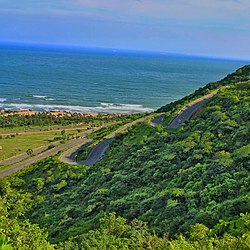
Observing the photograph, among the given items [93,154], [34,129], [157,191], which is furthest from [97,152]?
[34,129]

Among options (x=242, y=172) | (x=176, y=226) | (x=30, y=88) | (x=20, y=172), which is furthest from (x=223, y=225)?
(x=30, y=88)

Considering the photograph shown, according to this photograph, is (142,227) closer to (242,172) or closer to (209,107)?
(242,172)

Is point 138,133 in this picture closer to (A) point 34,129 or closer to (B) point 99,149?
(B) point 99,149

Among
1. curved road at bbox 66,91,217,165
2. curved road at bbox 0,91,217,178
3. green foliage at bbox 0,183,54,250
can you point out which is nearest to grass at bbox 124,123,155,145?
curved road at bbox 66,91,217,165

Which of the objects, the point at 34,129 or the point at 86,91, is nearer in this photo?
the point at 34,129

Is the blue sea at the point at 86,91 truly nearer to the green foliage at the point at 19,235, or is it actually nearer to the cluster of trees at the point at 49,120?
the cluster of trees at the point at 49,120

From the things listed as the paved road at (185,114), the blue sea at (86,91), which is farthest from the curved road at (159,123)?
the blue sea at (86,91)
